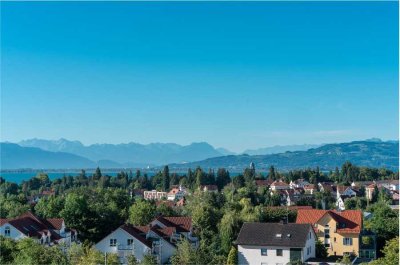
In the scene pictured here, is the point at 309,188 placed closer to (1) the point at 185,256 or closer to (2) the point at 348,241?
(2) the point at 348,241

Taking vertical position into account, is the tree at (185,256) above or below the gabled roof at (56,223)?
below

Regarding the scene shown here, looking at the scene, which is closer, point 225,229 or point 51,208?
point 225,229

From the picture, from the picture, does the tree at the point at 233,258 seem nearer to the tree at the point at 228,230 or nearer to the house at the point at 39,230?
the tree at the point at 228,230

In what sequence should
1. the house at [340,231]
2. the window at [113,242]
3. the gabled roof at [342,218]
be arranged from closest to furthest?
the window at [113,242] < the house at [340,231] < the gabled roof at [342,218]

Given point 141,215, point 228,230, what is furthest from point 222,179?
point 228,230

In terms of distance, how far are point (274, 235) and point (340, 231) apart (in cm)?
639

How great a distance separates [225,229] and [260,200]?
27639 mm

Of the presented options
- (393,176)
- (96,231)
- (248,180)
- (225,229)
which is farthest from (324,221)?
(393,176)

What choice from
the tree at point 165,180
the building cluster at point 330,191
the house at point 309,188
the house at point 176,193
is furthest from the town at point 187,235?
the tree at point 165,180

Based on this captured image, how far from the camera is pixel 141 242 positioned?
93.0 ft

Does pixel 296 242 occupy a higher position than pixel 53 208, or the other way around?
pixel 53 208

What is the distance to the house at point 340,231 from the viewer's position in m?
31.9

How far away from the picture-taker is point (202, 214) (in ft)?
119

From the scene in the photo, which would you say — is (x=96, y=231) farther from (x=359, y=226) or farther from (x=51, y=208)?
(x=359, y=226)
